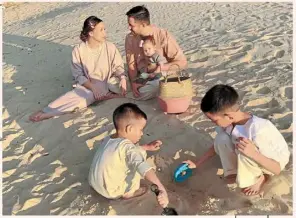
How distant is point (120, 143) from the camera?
315cm

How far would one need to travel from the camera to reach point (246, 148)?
2938 millimetres

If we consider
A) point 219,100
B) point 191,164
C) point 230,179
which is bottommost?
point 230,179

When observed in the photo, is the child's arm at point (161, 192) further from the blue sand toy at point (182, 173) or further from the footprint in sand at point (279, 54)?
the footprint in sand at point (279, 54)

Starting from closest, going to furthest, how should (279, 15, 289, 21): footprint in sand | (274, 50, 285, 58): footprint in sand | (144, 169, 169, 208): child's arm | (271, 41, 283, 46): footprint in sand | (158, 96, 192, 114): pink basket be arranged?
(144, 169, 169, 208): child's arm < (158, 96, 192, 114): pink basket < (274, 50, 285, 58): footprint in sand < (271, 41, 283, 46): footprint in sand < (279, 15, 289, 21): footprint in sand

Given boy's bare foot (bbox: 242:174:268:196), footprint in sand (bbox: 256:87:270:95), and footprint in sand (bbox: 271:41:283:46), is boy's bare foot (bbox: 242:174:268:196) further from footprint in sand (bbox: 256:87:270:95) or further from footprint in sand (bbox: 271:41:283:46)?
footprint in sand (bbox: 271:41:283:46)

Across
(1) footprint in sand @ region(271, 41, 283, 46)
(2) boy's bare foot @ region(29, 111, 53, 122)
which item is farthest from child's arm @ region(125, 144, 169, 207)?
(1) footprint in sand @ region(271, 41, 283, 46)

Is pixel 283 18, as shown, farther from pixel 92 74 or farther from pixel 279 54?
pixel 92 74

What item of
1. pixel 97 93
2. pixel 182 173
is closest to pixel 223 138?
pixel 182 173

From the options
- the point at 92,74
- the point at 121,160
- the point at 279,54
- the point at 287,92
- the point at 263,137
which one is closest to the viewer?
the point at 263,137

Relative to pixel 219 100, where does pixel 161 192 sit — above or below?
below

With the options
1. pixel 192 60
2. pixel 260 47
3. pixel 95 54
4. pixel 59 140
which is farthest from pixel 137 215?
pixel 260 47

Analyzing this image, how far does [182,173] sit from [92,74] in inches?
91.4

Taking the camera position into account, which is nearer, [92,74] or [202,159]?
[202,159]

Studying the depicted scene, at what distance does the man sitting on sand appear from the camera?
487 cm
